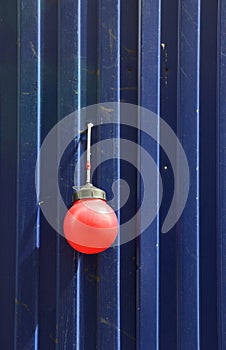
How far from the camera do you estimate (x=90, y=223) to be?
117 centimetres

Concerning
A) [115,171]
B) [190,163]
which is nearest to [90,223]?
[115,171]

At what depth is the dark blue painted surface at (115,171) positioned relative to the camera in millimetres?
1301

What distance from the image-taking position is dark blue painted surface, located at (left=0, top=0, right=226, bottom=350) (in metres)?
1.30

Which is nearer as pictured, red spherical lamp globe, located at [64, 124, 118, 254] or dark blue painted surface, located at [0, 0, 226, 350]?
red spherical lamp globe, located at [64, 124, 118, 254]

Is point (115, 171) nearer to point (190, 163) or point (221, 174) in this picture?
point (190, 163)

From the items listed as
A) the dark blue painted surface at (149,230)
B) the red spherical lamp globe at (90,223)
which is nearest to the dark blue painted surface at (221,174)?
the dark blue painted surface at (149,230)

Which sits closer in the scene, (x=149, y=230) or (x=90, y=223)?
(x=90, y=223)

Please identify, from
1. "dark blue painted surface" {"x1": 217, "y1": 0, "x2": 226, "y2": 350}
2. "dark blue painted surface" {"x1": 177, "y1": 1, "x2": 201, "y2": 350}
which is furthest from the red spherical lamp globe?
"dark blue painted surface" {"x1": 217, "y1": 0, "x2": 226, "y2": 350}

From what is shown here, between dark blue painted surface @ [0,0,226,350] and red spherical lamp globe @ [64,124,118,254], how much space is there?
8 centimetres

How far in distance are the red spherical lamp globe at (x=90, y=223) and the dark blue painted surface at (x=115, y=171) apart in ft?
0.27

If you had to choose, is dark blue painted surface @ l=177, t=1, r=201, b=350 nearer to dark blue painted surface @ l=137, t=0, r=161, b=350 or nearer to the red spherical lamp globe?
dark blue painted surface @ l=137, t=0, r=161, b=350

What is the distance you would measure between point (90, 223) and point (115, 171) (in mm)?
234

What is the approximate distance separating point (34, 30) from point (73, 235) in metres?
0.69

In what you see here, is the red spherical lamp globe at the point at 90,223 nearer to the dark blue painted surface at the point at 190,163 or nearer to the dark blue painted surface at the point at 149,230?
the dark blue painted surface at the point at 149,230
